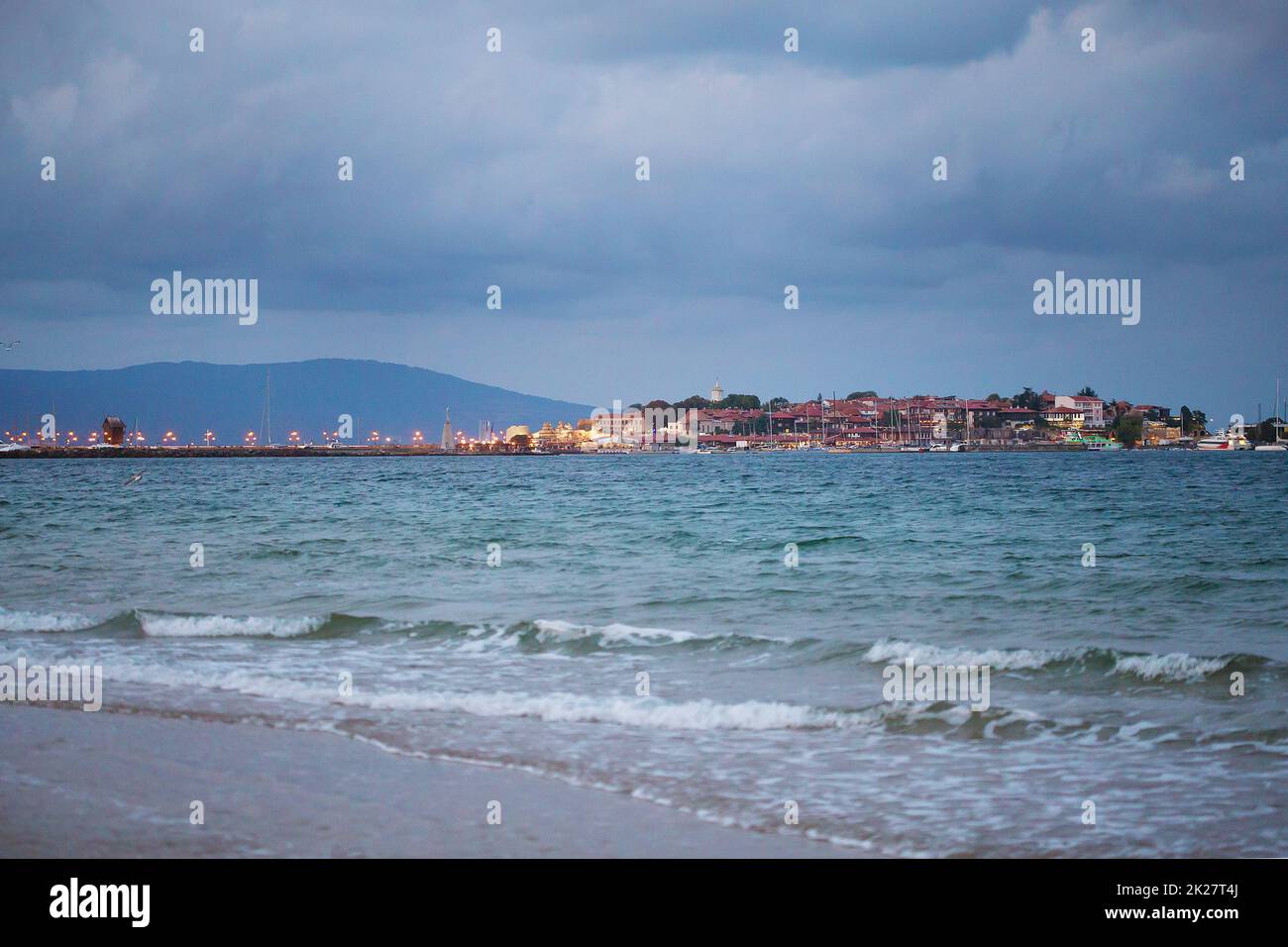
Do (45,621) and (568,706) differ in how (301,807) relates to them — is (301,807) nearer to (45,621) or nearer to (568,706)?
(568,706)

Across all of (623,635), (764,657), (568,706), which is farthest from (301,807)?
(623,635)

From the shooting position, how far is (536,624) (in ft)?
51.0

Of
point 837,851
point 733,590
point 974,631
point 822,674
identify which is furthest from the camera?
point 733,590

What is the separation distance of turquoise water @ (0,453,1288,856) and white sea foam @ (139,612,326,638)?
8 centimetres

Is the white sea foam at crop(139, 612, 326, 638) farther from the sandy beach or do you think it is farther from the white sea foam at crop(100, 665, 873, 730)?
the sandy beach

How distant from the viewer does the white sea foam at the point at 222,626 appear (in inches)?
621

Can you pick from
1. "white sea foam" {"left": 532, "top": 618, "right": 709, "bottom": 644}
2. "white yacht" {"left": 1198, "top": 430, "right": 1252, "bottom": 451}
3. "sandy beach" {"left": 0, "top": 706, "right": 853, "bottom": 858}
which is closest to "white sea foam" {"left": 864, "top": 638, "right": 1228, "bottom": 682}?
"white sea foam" {"left": 532, "top": 618, "right": 709, "bottom": 644}

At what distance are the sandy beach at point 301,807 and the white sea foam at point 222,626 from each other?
21.0ft

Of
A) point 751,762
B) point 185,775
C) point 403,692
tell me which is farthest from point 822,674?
point 185,775

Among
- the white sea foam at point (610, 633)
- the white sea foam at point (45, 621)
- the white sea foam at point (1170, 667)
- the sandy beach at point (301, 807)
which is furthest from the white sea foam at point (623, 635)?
the white sea foam at point (45, 621)

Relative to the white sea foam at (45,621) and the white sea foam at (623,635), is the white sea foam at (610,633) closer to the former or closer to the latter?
the white sea foam at (623,635)
